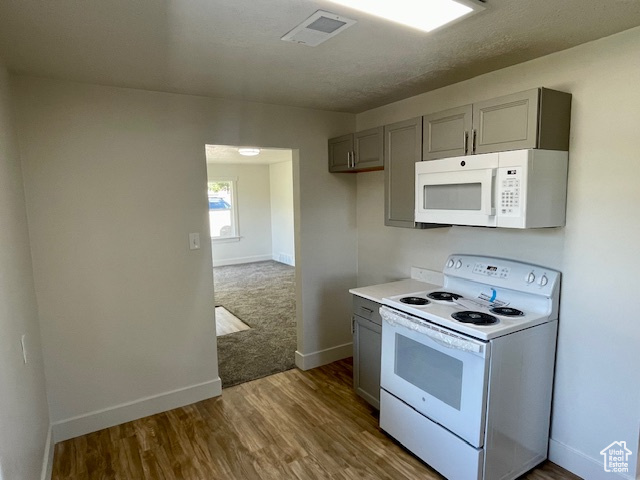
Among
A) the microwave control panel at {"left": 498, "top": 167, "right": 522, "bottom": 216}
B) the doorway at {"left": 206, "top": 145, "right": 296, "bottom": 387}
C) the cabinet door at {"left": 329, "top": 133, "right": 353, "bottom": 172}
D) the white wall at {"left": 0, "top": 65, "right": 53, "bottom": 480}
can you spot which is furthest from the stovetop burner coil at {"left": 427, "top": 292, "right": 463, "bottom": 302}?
the doorway at {"left": 206, "top": 145, "right": 296, "bottom": 387}

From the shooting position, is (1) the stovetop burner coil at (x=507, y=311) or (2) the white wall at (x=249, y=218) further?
(2) the white wall at (x=249, y=218)

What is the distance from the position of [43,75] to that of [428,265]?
2.85 meters

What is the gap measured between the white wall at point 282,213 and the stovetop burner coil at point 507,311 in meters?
6.14

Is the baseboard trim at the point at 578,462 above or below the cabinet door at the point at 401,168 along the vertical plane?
below

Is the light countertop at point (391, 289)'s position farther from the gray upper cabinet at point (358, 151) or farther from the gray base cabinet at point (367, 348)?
the gray upper cabinet at point (358, 151)

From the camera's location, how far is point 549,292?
83.0 inches

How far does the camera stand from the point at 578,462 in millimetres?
2129

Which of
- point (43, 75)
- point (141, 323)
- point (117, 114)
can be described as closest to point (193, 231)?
point (141, 323)

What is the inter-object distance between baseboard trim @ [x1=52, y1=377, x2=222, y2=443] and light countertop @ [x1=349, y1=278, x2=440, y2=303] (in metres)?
1.39

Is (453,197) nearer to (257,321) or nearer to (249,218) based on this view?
(257,321)

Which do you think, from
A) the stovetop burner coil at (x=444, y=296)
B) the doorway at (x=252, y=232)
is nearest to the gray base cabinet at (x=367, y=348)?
the stovetop burner coil at (x=444, y=296)

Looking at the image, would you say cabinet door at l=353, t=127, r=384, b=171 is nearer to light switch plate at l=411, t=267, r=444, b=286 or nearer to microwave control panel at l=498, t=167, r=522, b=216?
light switch plate at l=411, t=267, r=444, b=286

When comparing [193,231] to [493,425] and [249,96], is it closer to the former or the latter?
[249,96]

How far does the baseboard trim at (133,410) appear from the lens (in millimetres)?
2535
